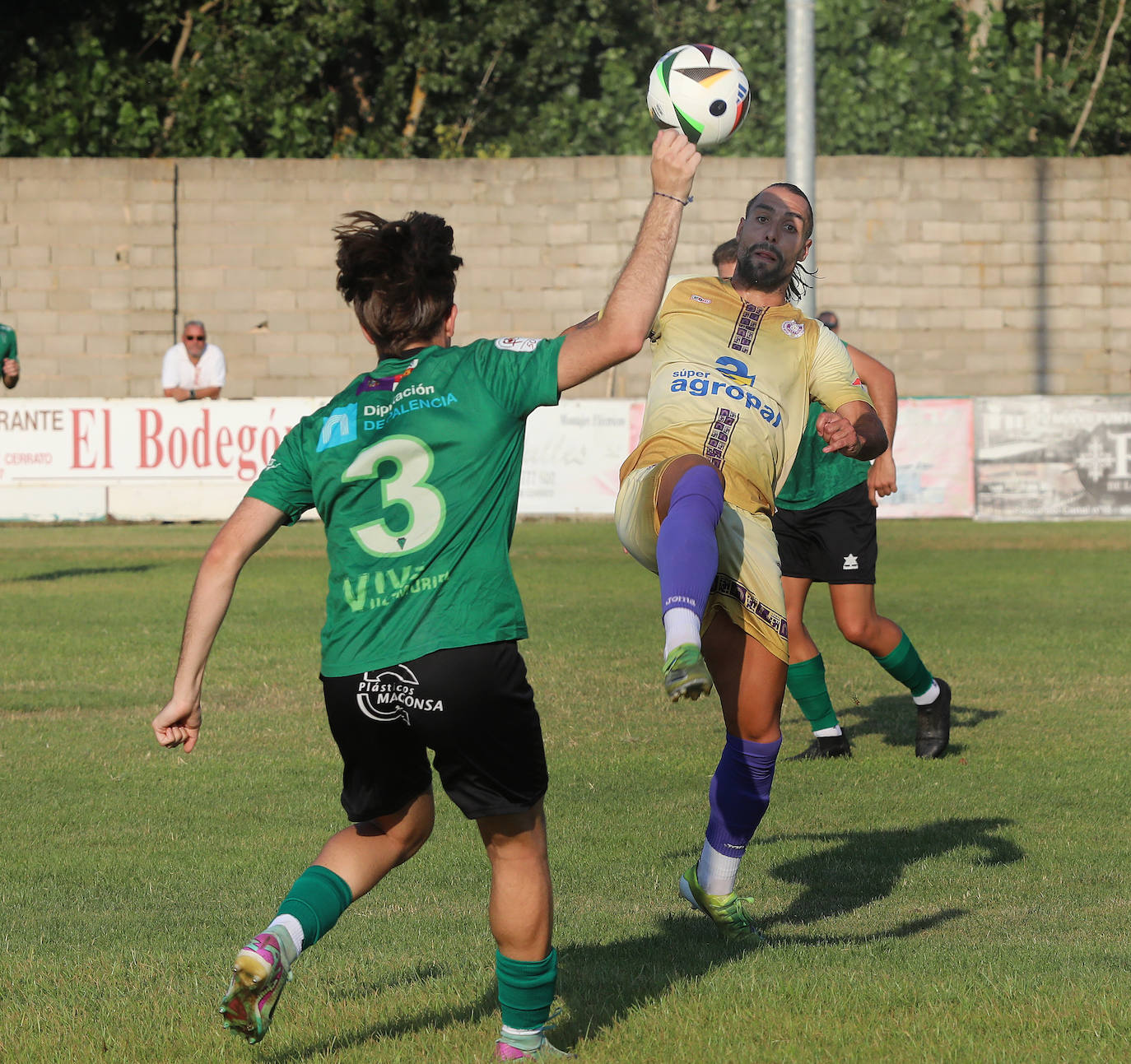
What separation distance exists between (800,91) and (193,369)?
877 cm

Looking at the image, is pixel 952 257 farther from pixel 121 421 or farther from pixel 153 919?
pixel 153 919

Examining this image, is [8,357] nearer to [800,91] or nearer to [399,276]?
[800,91]

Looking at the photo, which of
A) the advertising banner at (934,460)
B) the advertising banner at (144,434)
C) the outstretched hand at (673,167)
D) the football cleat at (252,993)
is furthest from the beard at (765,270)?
the advertising banner at (144,434)

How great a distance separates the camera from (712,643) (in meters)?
4.86

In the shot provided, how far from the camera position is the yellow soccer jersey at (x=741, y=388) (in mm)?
4953

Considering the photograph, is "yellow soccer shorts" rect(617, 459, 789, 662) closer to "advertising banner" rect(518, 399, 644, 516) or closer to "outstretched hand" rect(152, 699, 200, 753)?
"outstretched hand" rect(152, 699, 200, 753)

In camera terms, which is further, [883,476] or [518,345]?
[883,476]

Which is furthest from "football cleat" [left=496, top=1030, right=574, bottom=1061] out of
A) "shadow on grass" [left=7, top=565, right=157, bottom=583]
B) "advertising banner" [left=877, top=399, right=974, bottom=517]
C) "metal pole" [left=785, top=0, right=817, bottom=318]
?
"advertising banner" [left=877, top=399, right=974, bottom=517]

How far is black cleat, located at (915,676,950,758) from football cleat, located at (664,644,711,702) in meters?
4.06

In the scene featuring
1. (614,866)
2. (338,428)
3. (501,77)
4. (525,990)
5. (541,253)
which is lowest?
(614,866)

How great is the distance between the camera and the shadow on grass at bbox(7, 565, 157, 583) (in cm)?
1541

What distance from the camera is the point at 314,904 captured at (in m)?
3.62

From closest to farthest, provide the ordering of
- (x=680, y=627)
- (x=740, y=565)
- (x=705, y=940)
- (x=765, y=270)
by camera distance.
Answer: (x=680, y=627), (x=740, y=565), (x=705, y=940), (x=765, y=270)

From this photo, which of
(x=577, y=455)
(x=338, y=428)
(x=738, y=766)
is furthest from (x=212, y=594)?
(x=577, y=455)
